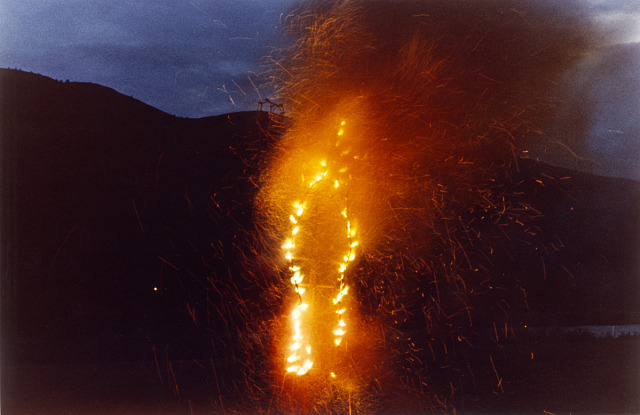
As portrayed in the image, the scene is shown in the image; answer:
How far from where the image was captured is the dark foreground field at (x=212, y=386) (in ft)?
10.9

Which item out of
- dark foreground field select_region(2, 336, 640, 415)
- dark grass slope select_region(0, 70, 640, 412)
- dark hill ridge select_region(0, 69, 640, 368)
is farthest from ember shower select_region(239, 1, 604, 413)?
dark foreground field select_region(2, 336, 640, 415)

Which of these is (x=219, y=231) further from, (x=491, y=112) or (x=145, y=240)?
(x=491, y=112)

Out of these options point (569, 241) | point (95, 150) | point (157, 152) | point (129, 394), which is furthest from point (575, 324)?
point (95, 150)

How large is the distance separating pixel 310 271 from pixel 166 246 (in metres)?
7.60

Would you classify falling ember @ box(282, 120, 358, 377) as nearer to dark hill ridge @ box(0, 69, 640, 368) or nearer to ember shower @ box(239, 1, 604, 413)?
ember shower @ box(239, 1, 604, 413)

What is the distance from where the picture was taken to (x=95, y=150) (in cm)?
1229

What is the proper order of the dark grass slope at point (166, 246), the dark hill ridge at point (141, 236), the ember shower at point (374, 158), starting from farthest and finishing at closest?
1. the dark hill ridge at point (141, 236)
2. the dark grass slope at point (166, 246)
3. the ember shower at point (374, 158)

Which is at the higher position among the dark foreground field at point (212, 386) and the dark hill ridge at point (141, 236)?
the dark hill ridge at point (141, 236)

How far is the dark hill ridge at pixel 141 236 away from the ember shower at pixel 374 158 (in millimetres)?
942

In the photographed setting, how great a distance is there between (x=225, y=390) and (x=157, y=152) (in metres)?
11.4

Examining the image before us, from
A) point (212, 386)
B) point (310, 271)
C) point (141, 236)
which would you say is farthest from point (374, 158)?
point (141, 236)

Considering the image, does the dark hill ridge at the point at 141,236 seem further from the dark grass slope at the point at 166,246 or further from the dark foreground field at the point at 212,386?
the dark foreground field at the point at 212,386

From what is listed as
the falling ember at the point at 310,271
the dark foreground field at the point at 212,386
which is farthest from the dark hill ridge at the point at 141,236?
the falling ember at the point at 310,271

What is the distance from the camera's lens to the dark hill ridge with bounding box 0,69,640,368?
6.28 m
